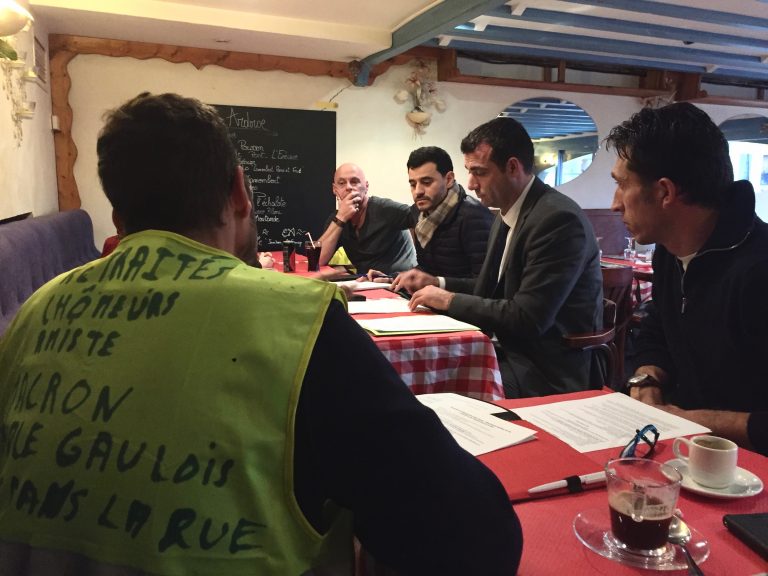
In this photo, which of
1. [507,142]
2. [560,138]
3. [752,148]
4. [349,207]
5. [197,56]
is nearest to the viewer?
[507,142]

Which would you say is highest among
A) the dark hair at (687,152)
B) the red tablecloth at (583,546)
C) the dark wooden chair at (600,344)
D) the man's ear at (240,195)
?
the dark hair at (687,152)

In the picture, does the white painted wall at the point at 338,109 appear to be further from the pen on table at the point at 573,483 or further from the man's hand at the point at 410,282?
the pen on table at the point at 573,483

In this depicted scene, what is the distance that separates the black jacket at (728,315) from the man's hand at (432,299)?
0.79 meters

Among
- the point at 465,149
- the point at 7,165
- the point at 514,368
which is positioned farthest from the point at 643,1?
the point at 7,165

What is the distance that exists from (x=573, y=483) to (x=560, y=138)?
19.7 ft

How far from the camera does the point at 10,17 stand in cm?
220

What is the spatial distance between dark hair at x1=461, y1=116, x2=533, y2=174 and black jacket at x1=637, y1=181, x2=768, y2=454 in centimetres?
95

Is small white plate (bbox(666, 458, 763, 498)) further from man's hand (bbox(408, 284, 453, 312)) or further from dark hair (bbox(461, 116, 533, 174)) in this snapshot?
dark hair (bbox(461, 116, 533, 174))

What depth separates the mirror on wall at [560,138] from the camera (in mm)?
6074

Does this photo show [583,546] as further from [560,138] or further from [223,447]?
[560,138]

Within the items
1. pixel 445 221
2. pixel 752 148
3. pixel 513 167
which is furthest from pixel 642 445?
pixel 752 148

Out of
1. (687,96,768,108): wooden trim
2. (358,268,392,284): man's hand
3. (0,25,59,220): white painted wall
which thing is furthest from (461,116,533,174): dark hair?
(687,96,768,108): wooden trim

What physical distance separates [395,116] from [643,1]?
2.28 m

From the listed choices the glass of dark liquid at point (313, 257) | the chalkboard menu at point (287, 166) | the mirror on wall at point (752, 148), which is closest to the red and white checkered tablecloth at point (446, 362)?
the glass of dark liquid at point (313, 257)
